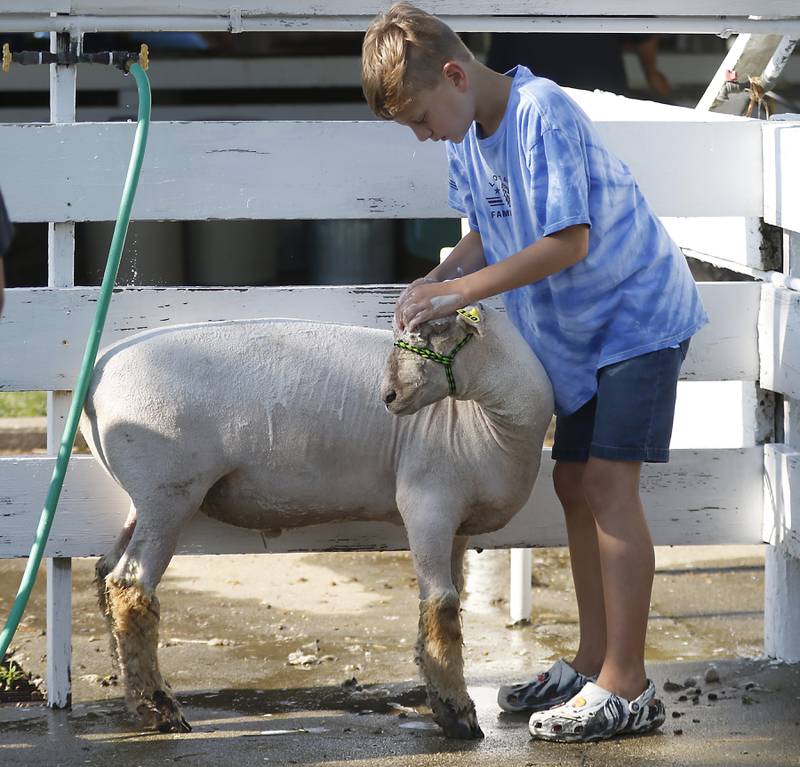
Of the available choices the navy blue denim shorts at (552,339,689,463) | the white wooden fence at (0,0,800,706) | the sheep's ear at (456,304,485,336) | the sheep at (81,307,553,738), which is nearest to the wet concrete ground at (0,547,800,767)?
the sheep at (81,307,553,738)

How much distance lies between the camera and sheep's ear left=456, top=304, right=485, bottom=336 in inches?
113

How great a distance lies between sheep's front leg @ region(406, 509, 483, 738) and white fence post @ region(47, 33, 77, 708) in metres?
0.88

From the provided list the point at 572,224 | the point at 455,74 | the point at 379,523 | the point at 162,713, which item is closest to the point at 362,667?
the point at 379,523

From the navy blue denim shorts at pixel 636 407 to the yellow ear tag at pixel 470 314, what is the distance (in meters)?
0.30

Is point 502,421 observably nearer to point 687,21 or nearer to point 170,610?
point 687,21

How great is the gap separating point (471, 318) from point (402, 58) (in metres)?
0.53

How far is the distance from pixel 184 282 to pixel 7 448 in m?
2.46

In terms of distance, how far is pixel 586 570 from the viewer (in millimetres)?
3277

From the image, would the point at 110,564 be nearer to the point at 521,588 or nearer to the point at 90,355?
the point at 90,355

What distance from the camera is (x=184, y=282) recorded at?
317 inches

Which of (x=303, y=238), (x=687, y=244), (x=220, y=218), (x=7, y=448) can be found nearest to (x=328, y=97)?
(x=303, y=238)

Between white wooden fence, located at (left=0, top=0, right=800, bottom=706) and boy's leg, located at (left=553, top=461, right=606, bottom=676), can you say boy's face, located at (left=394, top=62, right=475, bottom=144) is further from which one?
boy's leg, located at (left=553, top=461, right=606, bottom=676)

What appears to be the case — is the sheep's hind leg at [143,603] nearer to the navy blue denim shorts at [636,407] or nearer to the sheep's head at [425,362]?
the sheep's head at [425,362]

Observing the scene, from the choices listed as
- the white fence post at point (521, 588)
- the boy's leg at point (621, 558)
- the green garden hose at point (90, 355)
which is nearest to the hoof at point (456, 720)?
the boy's leg at point (621, 558)
